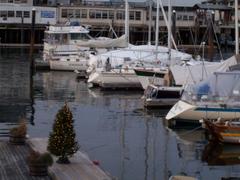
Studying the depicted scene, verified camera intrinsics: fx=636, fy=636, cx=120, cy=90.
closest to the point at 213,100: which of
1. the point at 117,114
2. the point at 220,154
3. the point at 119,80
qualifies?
the point at 220,154

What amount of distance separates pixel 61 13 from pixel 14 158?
95.6 metres

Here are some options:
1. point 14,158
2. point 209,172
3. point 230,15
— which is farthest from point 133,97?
point 230,15

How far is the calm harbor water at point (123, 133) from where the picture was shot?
2302 cm

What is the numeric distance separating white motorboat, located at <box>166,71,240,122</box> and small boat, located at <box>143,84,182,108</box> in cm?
644

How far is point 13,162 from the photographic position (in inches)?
766

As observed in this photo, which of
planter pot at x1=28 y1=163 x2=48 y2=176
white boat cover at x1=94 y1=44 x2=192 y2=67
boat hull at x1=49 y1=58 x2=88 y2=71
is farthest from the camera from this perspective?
boat hull at x1=49 y1=58 x2=88 y2=71

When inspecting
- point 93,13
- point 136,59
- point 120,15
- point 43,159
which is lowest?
point 43,159

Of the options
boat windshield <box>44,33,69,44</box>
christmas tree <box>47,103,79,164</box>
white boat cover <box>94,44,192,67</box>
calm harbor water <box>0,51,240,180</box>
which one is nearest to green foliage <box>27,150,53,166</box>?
christmas tree <box>47,103,79,164</box>

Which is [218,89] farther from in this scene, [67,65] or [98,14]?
[98,14]

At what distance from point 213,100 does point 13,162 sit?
44.3 feet

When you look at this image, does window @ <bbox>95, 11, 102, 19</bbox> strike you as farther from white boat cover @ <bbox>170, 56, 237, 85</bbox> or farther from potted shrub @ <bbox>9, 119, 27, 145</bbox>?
potted shrub @ <bbox>9, 119, 27, 145</bbox>

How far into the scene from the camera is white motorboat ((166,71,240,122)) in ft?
98.4

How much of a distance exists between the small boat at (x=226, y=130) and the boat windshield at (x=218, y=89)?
4.19 meters

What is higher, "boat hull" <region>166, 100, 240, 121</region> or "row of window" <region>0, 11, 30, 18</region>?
"row of window" <region>0, 11, 30, 18</region>
